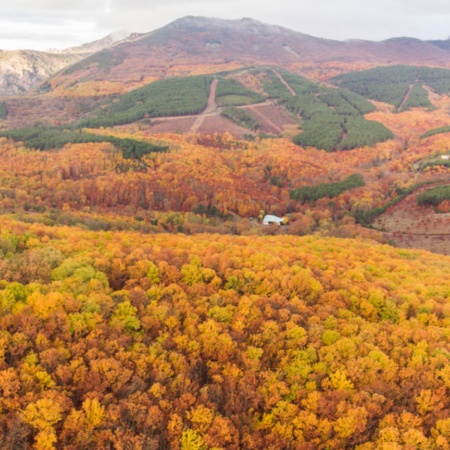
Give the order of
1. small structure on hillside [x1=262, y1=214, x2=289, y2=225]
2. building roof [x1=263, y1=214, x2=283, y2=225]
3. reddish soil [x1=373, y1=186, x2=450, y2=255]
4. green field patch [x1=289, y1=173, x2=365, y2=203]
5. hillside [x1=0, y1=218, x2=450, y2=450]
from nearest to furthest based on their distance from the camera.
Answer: hillside [x1=0, y1=218, x2=450, y2=450] < reddish soil [x1=373, y1=186, x2=450, y2=255] < small structure on hillside [x1=262, y1=214, x2=289, y2=225] < building roof [x1=263, y1=214, x2=283, y2=225] < green field patch [x1=289, y1=173, x2=365, y2=203]

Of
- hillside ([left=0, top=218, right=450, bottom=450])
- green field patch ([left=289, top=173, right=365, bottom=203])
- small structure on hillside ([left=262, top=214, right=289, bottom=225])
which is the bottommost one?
small structure on hillside ([left=262, top=214, right=289, bottom=225])

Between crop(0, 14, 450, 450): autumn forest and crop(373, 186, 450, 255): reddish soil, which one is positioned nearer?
crop(0, 14, 450, 450): autumn forest

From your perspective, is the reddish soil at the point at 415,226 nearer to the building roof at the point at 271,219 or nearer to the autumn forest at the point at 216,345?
the building roof at the point at 271,219

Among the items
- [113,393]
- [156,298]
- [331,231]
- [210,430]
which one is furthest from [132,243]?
[331,231]

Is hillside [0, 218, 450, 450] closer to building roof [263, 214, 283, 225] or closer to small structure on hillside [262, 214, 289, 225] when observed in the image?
small structure on hillside [262, 214, 289, 225]

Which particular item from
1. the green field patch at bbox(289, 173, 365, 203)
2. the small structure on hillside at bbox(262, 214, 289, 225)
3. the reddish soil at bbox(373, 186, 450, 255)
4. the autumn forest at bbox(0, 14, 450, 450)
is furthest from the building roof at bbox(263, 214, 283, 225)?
the autumn forest at bbox(0, 14, 450, 450)

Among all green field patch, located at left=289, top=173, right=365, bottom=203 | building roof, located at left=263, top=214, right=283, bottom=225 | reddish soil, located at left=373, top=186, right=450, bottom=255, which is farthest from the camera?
green field patch, located at left=289, top=173, right=365, bottom=203

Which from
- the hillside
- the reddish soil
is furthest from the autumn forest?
the reddish soil

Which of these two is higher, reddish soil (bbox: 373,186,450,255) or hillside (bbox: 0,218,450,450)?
hillside (bbox: 0,218,450,450)

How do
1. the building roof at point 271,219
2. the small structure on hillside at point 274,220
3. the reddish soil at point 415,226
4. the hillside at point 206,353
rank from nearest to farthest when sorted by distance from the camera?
the hillside at point 206,353 < the reddish soil at point 415,226 < the small structure on hillside at point 274,220 < the building roof at point 271,219

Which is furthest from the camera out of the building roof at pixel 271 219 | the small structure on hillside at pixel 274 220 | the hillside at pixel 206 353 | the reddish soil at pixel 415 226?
the building roof at pixel 271 219

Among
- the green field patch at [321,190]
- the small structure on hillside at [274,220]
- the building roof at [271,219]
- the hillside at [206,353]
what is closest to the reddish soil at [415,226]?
the green field patch at [321,190]
